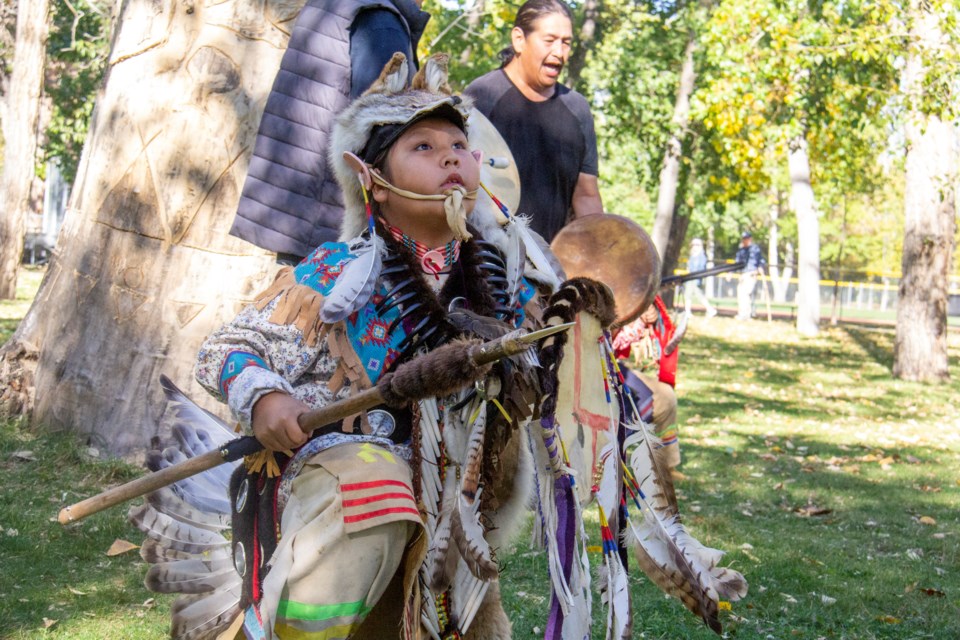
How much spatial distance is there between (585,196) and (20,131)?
10.5m

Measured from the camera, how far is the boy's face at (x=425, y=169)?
2949 mm

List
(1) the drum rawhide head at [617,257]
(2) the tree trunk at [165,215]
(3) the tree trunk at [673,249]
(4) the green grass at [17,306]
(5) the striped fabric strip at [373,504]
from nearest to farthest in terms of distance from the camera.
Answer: (5) the striped fabric strip at [373,504]
(1) the drum rawhide head at [617,257]
(2) the tree trunk at [165,215]
(4) the green grass at [17,306]
(3) the tree trunk at [673,249]

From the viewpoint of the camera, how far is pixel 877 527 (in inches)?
249

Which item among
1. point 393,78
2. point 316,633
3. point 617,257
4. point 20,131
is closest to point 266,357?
point 316,633

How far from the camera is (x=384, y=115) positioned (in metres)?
3.01

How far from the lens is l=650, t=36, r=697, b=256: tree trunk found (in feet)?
54.6

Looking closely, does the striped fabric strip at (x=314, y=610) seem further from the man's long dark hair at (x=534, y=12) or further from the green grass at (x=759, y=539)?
the man's long dark hair at (x=534, y=12)

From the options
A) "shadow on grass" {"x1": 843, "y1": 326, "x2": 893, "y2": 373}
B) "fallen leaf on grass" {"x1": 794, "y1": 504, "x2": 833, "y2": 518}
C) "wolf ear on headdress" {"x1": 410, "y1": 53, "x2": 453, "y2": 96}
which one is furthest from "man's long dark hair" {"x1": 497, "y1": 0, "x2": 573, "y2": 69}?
"shadow on grass" {"x1": 843, "y1": 326, "x2": 893, "y2": 373}

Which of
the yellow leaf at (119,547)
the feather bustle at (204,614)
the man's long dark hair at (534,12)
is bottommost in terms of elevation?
the yellow leaf at (119,547)

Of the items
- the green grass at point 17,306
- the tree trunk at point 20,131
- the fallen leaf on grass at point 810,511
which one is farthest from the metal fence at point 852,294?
the fallen leaf on grass at point 810,511

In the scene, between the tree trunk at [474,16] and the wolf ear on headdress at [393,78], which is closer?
the wolf ear on headdress at [393,78]

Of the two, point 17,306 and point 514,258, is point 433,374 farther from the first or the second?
point 17,306

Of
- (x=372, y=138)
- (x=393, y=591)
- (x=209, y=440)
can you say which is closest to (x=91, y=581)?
(x=209, y=440)

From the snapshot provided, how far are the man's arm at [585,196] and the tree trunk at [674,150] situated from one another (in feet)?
36.2
